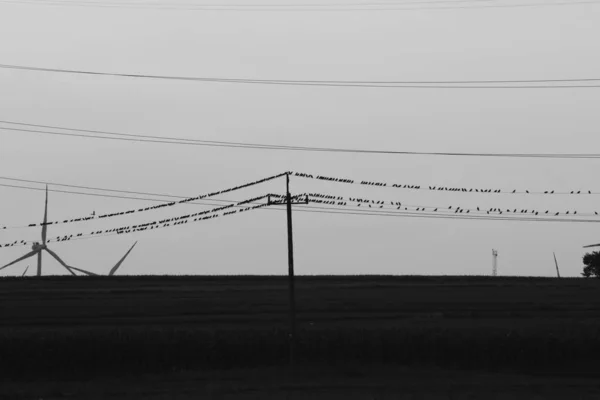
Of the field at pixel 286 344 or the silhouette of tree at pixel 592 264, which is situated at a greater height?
the silhouette of tree at pixel 592 264

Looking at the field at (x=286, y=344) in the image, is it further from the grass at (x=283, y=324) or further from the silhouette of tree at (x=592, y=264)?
the silhouette of tree at (x=592, y=264)

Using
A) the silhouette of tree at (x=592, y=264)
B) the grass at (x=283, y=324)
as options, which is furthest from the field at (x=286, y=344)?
the silhouette of tree at (x=592, y=264)

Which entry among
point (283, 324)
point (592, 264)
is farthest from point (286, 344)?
point (592, 264)

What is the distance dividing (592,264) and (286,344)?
365 ft

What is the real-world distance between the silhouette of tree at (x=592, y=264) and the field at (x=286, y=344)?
221 feet

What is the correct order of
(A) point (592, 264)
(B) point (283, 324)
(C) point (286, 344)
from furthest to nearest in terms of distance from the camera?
(A) point (592, 264), (B) point (283, 324), (C) point (286, 344)

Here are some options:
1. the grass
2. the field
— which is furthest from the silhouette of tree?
the field

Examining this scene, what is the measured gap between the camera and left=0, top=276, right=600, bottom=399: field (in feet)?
175

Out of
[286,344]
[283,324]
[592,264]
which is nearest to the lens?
[286,344]

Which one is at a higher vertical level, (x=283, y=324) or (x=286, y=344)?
(x=283, y=324)

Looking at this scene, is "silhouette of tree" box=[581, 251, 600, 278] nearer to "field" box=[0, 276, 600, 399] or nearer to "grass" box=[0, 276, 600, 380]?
"grass" box=[0, 276, 600, 380]

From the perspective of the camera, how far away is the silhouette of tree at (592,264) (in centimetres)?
15525

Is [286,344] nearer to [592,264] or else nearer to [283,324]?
[283,324]

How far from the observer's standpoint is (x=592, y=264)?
157875 mm
